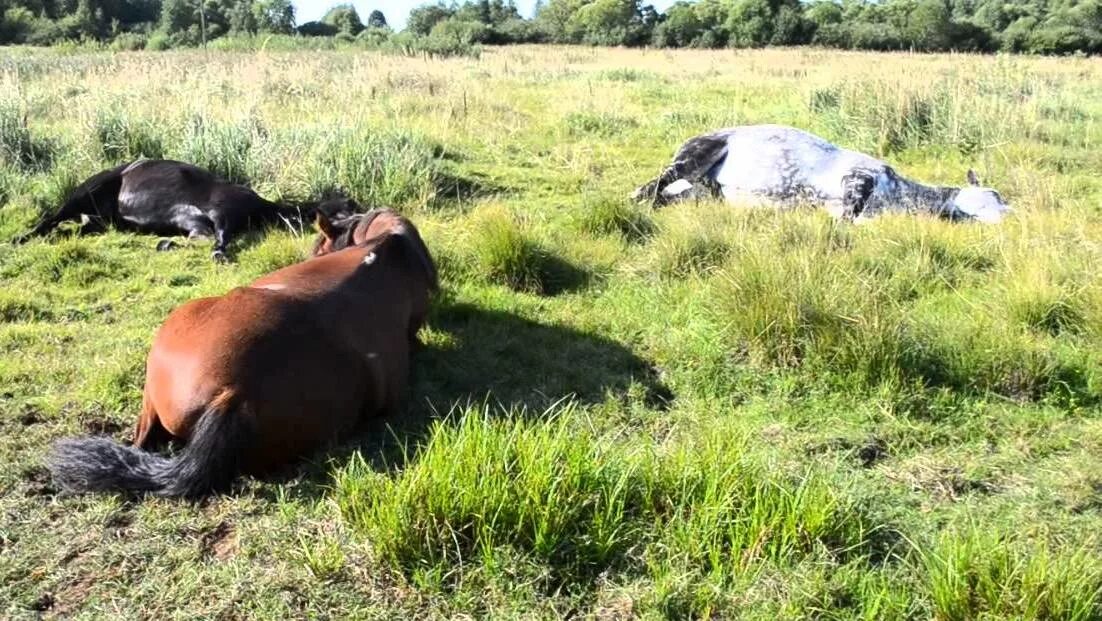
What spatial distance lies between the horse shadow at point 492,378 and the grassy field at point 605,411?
0.02 metres

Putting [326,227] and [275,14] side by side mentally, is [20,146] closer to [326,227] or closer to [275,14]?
[326,227]

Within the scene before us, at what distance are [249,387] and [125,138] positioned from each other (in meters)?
6.77

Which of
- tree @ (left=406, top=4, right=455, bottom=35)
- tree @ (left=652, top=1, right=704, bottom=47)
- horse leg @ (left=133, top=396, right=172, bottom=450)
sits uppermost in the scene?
tree @ (left=406, top=4, right=455, bottom=35)

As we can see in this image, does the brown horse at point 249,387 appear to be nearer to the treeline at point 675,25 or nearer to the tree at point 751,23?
the treeline at point 675,25

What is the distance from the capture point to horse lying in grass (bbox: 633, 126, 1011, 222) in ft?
24.6

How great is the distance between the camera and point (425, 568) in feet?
9.30

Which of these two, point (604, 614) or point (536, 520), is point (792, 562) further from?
point (536, 520)

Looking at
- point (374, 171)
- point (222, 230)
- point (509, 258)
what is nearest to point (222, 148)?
point (374, 171)

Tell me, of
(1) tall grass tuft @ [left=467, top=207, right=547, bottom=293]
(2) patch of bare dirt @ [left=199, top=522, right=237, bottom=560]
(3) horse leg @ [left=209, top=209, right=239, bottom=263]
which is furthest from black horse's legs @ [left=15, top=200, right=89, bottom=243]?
(2) patch of bare dirt @ [left=199, top=522, right=237, bottom=560]

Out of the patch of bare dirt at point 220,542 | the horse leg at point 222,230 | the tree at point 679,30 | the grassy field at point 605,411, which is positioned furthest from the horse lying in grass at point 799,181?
the tree at point 679,30

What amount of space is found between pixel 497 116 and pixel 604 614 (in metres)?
10.3

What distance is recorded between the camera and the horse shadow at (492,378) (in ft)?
12.1

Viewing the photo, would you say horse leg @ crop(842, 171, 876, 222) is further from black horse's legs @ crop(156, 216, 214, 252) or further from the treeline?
the treeline

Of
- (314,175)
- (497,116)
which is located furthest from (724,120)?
(314,175)
